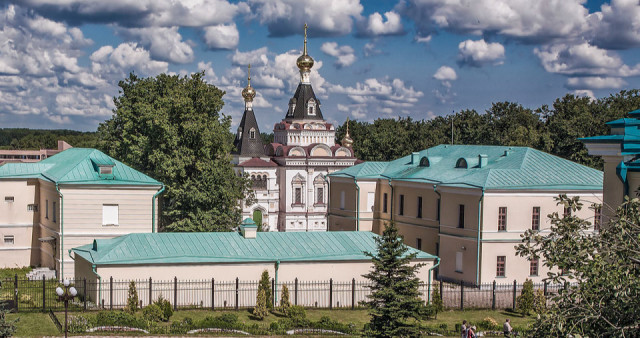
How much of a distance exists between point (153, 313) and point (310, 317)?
5346 millimetres

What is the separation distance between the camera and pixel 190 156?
37.4 m

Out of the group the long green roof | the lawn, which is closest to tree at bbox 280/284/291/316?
the lawn

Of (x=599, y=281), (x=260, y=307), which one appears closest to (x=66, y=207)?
(x=260, y=307)

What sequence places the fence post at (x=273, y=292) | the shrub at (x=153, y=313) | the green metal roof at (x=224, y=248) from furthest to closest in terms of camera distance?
the green metal roof at (x=224, y=248) < the fence post at (x=273, y=292) < the shrub at (x=153, y=313)

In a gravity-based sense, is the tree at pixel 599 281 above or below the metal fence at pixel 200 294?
above

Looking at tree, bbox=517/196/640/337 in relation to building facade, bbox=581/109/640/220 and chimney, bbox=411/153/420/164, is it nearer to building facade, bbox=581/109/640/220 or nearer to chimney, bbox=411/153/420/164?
building facade, bbox=581/109/640/220

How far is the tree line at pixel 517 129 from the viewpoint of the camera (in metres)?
56.4

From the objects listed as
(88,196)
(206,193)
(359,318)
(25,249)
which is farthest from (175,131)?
(359,318)

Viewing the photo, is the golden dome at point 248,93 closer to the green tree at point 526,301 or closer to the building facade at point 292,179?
the building facade at point 292,179

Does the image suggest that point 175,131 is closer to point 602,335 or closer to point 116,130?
point 116,130

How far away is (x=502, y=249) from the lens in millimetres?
33000

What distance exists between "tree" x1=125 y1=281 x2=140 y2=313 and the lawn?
1174mm

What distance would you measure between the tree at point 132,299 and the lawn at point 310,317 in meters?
1.17

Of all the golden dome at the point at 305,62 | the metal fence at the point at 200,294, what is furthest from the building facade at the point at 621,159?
the golden dome at the point at 305,62
